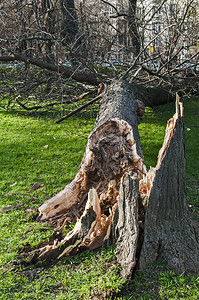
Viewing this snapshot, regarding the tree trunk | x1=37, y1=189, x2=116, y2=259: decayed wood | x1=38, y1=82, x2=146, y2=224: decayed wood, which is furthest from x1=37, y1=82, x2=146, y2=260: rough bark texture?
x1=37, y1=189, x2=116, y2=259: decayed wood

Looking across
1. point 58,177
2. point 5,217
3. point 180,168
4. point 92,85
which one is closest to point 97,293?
point 180,168

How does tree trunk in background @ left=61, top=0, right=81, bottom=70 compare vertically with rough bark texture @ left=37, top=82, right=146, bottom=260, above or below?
above

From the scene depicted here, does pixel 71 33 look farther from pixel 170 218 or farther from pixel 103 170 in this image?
pixel 170 218

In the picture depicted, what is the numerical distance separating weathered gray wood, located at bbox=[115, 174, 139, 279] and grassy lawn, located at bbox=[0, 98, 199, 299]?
0.30 ft

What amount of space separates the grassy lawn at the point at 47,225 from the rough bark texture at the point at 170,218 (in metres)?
0.12

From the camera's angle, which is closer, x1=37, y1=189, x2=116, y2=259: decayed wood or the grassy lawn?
the grassy lawn

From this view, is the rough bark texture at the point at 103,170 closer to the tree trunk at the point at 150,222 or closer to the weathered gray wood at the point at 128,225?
the tree trunk at the point at 150,222

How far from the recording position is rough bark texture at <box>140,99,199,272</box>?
2811 mm

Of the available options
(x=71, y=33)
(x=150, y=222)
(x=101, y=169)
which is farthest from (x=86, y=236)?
(x=71, y=33)

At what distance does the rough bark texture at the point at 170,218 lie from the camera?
281 centimetres

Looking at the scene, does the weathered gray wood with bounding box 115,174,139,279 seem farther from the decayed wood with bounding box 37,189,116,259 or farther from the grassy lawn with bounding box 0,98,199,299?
the decayed wood with bounding box 37,189,116,259

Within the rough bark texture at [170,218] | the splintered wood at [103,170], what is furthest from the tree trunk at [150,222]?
the splintered wood at [103,170]

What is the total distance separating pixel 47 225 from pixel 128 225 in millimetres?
1317

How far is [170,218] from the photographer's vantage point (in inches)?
115
